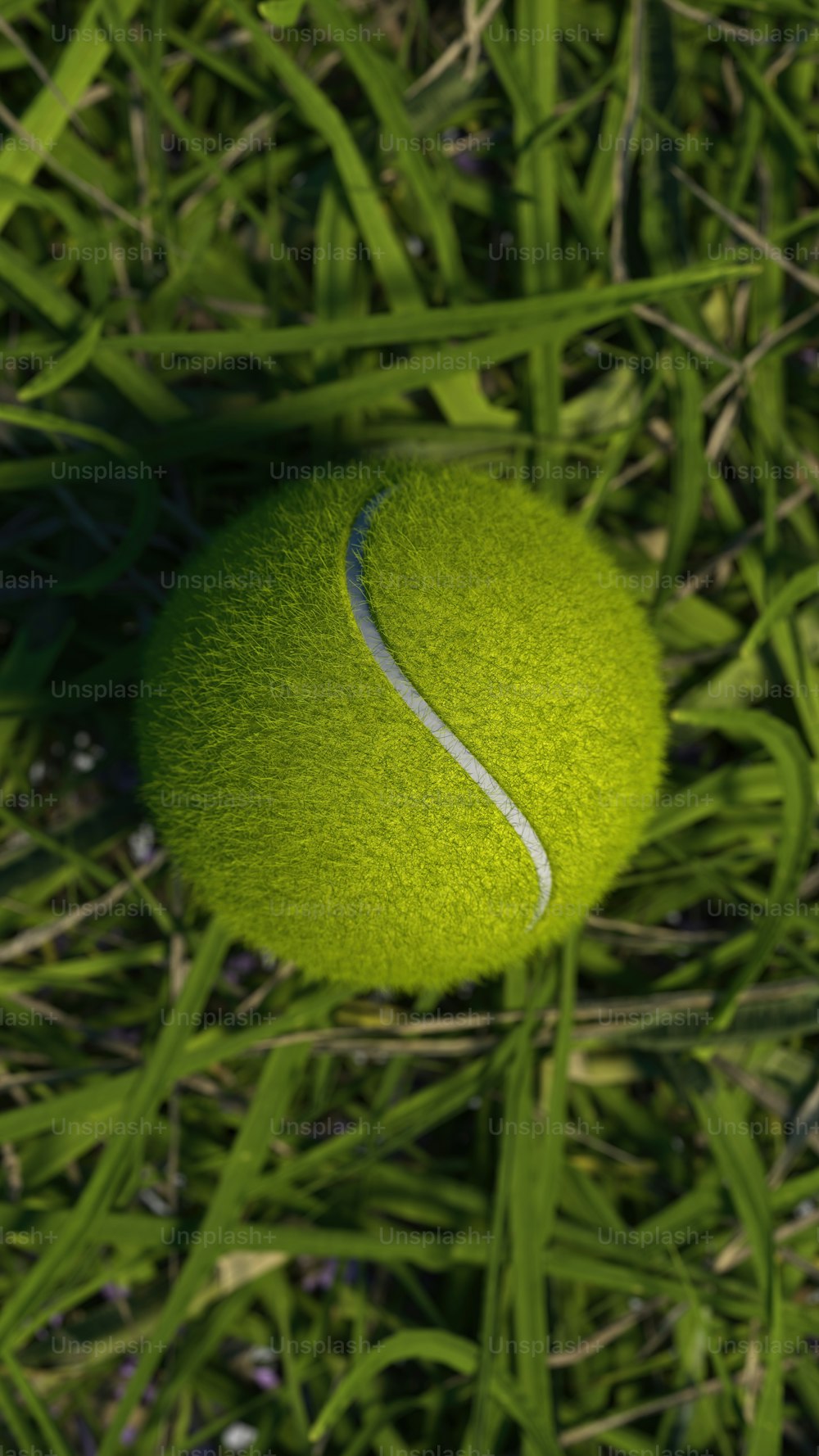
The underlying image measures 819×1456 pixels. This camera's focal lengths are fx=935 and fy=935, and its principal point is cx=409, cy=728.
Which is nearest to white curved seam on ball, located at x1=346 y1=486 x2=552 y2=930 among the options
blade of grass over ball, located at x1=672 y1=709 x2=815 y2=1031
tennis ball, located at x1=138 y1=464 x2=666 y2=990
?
tennis ball, located at x1=138 y1=464 x2=666 y2=990

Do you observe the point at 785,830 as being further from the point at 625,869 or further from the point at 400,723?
the point at 400,723

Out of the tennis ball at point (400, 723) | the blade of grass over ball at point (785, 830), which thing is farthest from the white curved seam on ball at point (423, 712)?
the blade of grass over ball at point (785, 830)

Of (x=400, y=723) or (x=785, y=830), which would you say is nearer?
(x=400, y=723)

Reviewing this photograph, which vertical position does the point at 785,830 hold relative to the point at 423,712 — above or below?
below

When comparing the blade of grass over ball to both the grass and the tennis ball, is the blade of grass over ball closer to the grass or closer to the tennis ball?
the grass

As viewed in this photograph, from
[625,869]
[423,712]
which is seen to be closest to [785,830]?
[625,869]

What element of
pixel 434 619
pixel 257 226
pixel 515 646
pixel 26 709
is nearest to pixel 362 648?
pixel 434 619
